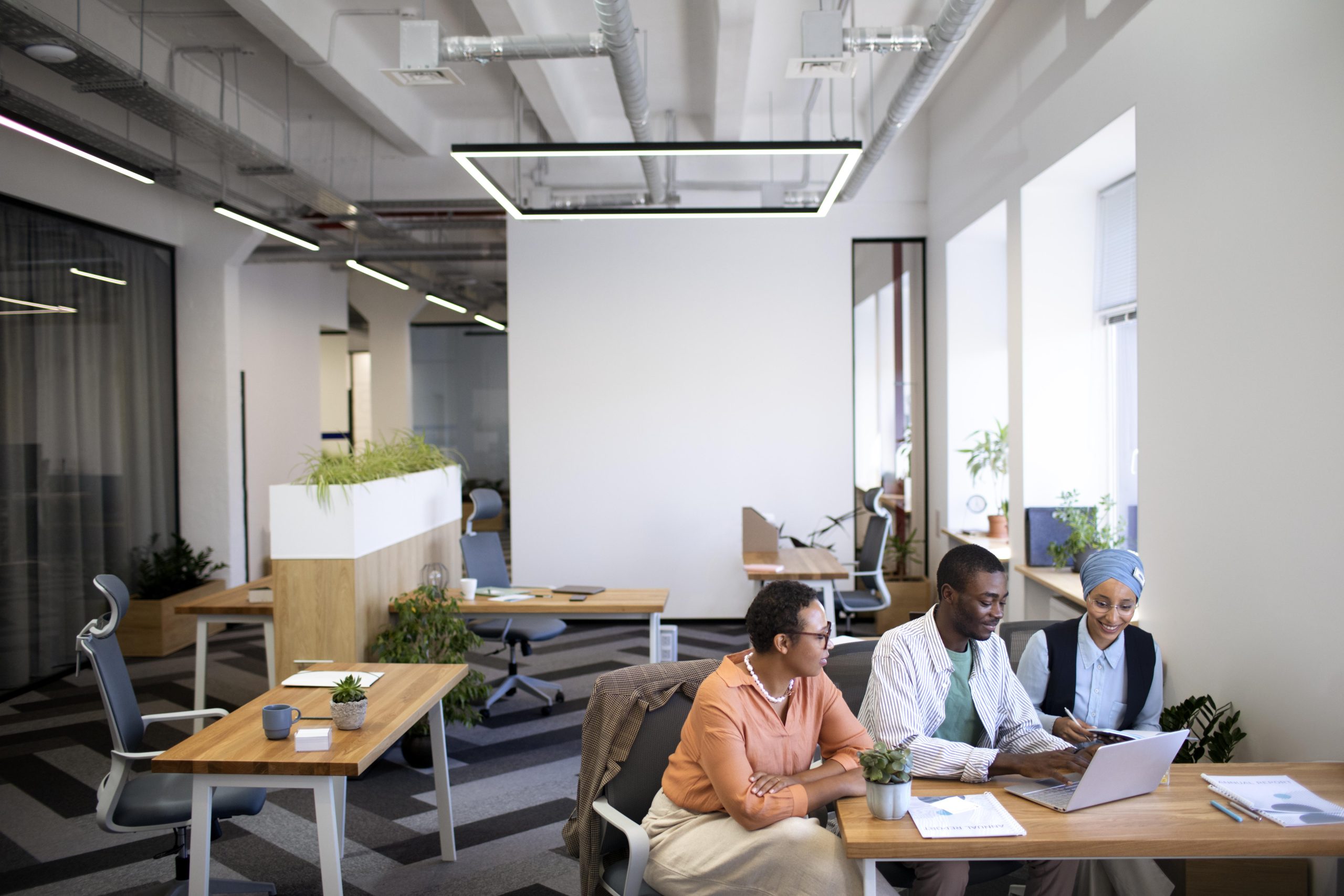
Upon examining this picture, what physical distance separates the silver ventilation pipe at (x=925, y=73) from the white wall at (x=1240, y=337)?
745 mm

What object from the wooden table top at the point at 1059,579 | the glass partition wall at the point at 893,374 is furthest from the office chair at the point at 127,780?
the glass partition wall at the point at 893,374

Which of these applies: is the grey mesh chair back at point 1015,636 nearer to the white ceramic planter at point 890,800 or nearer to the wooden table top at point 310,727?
the white ceramic planter at point 890,800

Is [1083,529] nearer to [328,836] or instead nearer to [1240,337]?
[1240,337]

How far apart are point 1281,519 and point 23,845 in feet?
16.8

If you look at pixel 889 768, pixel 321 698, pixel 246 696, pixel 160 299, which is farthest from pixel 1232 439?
pixel 160 299

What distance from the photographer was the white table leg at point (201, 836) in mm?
2604

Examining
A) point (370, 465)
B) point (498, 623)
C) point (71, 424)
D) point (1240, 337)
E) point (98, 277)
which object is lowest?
point (498, 623)

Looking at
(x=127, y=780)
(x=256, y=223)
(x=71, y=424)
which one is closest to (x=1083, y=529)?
(x=127, y=780)

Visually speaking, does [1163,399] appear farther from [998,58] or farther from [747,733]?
[998,58]

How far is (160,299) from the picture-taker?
317 inches

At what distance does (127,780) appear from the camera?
10.1ft

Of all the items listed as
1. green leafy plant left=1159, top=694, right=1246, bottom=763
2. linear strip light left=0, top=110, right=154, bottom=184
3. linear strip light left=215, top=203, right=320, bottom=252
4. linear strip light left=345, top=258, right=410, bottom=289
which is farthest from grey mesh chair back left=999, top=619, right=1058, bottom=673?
linear strip light left=345, top=258, right=410, bottom=289

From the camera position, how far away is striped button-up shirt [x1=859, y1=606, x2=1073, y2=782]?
2469 millimetres

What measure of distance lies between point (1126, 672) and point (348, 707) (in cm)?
254
